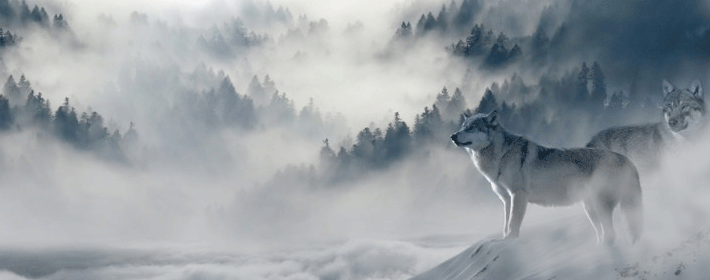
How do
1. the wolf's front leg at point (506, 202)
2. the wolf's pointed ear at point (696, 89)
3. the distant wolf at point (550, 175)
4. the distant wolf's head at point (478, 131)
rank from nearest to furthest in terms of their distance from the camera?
the distant wolf at point (550, 175)
the wolf's front leg at point (506, 202)
the distant wolf's head at point (478, 131)
the wolf's pointed ear at point (696, 89)

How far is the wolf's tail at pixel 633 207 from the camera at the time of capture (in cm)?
1952

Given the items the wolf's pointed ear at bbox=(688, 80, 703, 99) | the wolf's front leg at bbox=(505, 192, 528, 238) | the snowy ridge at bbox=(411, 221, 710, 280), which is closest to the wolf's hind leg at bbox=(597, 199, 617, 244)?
the snowy ridge at bbox=(411, 221, 710, 280)

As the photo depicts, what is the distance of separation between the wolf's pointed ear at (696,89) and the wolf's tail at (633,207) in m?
4.97

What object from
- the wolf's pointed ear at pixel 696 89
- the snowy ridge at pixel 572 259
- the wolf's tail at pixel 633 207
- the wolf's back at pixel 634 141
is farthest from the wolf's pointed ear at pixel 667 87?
the wolf's tail at pixel 633 207

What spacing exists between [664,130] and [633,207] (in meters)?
4.64

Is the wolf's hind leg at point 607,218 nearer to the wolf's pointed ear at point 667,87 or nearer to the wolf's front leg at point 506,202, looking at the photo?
the wolf's front leg at point 506,202

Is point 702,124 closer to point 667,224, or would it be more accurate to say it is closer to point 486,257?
point 667,224

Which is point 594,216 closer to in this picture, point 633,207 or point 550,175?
point 633,207

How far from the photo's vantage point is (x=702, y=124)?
22984mm

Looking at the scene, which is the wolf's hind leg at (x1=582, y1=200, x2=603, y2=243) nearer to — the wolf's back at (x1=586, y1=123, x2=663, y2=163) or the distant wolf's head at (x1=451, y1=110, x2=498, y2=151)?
the distant wolf's head at (x1=451, y1=110, x2=498, y2=151)

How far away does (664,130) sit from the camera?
2341cm

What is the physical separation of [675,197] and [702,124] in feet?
8.88

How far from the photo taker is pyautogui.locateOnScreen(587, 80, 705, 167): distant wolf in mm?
22953

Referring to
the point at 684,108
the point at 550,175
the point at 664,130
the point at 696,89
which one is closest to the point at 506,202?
the point at 550,175
